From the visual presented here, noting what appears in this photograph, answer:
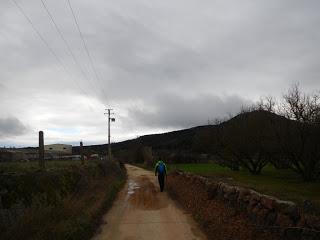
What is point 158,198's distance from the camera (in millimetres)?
19500

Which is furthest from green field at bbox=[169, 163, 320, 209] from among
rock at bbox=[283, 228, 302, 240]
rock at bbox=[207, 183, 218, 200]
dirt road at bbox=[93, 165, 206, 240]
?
dirt road at bbox=[93, 165, 206, 240]

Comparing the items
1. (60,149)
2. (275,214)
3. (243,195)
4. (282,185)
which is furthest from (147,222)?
(60,149)

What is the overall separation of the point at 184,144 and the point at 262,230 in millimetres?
113108

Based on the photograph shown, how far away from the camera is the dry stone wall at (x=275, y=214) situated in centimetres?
775

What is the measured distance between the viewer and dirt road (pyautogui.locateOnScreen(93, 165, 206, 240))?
35.7 feet

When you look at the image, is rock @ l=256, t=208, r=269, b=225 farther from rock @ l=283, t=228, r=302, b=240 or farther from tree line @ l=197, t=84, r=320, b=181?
tree line @ l=197, t=84, r=320, b=181

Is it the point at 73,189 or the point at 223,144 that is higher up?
the point at 223,144

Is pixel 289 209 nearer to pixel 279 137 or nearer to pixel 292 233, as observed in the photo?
pixel 292 233

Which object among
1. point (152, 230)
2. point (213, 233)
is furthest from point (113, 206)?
point (213, 233)

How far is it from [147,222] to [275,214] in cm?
483

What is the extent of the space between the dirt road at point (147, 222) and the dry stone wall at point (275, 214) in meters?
1.43

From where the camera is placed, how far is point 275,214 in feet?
30.1

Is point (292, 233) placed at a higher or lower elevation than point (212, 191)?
lower

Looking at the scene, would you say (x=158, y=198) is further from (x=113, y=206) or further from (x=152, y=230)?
(x=152, y=230)
